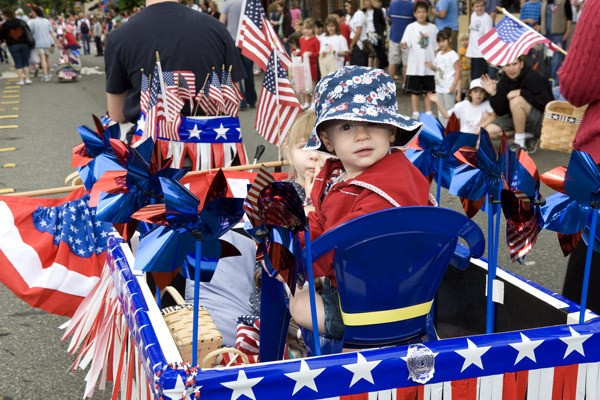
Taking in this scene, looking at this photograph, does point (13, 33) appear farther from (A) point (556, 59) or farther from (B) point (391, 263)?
(B) point (391, 263)

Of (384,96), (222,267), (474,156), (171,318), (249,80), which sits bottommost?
(249,80)

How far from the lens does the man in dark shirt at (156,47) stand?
4.06 metres

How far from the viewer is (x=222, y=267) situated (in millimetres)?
3443

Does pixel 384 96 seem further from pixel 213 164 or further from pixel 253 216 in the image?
pixel 213 164

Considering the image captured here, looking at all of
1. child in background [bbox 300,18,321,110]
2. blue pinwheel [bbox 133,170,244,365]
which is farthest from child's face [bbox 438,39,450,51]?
blue pinwheel [bbox 133,170,244,365]

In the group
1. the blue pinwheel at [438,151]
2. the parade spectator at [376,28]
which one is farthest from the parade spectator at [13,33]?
the blue pinwheel at [438,151]

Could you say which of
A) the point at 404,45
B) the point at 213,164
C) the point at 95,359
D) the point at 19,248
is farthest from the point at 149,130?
the point at 404,45

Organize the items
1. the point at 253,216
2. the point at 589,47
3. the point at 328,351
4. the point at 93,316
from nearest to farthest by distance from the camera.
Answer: the point at 253,216 → the point at 328,351 → the point at 589,47 → the point at 93,316

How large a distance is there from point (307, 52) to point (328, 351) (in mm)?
10708

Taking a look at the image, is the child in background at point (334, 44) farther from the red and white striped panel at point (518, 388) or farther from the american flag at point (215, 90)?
the red and white striped panel at point (518, 388)

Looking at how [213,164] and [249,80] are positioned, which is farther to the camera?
[249,80]

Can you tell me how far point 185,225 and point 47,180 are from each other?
6776 millimetres

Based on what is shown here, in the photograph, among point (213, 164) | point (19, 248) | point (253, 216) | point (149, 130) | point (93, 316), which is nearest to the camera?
point (253, 216)

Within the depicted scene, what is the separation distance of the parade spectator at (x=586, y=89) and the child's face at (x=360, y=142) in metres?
0.77
